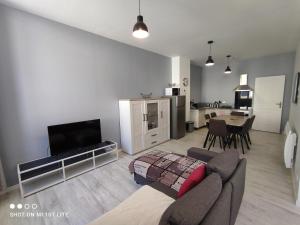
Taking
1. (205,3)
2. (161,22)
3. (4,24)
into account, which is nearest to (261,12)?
(205,3)

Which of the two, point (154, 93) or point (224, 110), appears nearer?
point (154, 93)

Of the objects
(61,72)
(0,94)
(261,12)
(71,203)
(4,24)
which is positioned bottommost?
(71,203)

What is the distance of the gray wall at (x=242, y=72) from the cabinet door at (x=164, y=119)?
10.3 feet

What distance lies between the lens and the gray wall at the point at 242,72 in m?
4.79

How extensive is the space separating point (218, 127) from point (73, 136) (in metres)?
3.10

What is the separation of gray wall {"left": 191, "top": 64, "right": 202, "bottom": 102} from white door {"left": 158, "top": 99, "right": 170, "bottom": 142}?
2.49 m

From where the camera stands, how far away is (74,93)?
289 centimetres

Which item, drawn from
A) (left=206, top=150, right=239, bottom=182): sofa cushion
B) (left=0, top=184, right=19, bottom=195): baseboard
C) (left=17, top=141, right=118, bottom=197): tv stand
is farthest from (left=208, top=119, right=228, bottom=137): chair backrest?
(left=0, top=184, right=19, bottom=195): baseboard

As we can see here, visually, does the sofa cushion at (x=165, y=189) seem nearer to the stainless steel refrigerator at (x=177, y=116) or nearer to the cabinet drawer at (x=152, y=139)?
the cabinet drawer at (x=152, y=139)

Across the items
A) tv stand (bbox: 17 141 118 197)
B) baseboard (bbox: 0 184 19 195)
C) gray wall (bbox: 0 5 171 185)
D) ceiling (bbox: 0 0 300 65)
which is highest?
ceiling (bbox: 0 0 300 65)

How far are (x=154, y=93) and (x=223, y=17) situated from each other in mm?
2622

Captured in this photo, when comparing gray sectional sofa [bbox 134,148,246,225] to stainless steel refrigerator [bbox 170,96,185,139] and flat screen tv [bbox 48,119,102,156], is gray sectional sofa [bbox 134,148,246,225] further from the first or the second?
stainless steel refrigerator [bbox 170,96,185,139]

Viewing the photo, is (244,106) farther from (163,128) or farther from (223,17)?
(223,17)

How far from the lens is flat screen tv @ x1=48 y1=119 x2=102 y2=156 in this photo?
2.52 meters
